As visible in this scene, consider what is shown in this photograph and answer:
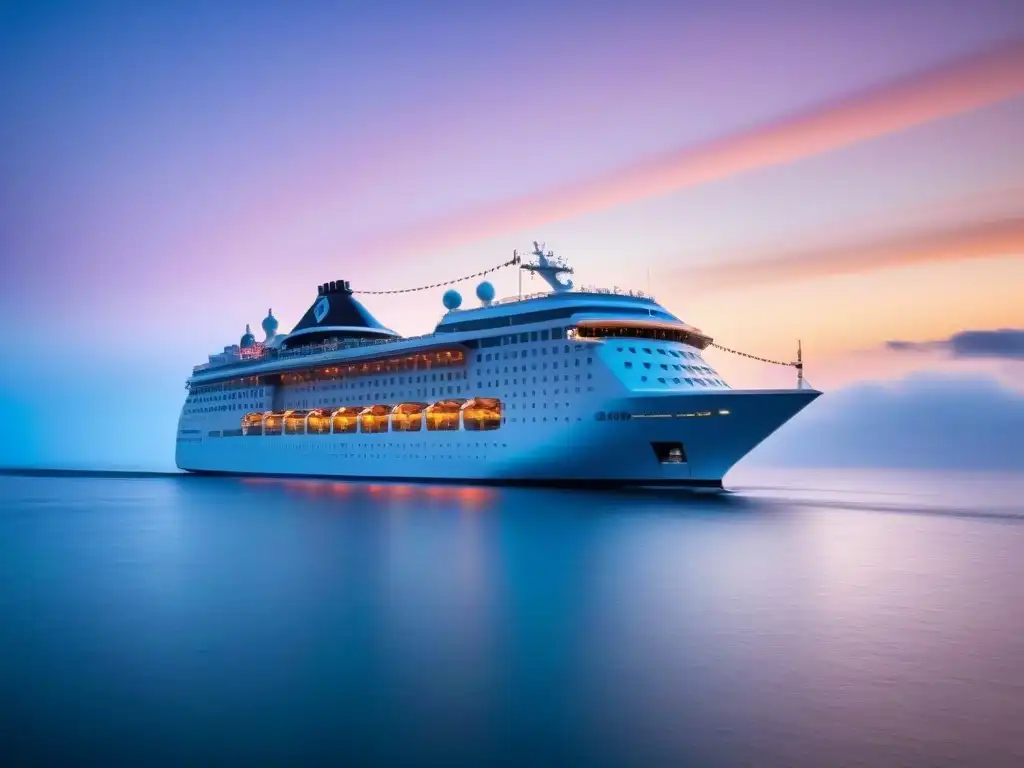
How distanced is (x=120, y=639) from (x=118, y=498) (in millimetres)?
49631

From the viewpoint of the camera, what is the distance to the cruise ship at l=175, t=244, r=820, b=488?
39750 mm

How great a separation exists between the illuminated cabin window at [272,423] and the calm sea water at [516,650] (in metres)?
41.5

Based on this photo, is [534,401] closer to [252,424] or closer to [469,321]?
[469,321]

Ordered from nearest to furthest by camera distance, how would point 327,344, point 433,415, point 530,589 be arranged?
1. point 530,589
2. point 433,415
3. point 327,344

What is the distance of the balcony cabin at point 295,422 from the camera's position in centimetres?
6525

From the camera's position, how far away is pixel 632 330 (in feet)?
144

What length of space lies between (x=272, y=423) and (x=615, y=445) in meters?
38.5

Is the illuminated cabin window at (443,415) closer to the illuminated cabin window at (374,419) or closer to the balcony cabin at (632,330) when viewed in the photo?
the illuminated cabin window at (374,419)

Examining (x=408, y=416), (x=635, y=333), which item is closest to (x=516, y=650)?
(x=635, y=333)

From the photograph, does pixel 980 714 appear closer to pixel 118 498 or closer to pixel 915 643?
pixel 915 643

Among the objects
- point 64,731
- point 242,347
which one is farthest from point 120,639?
point 242,347

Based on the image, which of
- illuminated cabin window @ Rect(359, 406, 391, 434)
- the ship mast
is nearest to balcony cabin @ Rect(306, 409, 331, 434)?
illuminated cabin window @ Rect(359, 406, 391, 434)

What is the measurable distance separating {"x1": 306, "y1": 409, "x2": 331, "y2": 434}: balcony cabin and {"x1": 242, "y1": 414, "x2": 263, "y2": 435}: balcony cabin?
27.4 ft

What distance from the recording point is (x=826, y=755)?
8070mm
